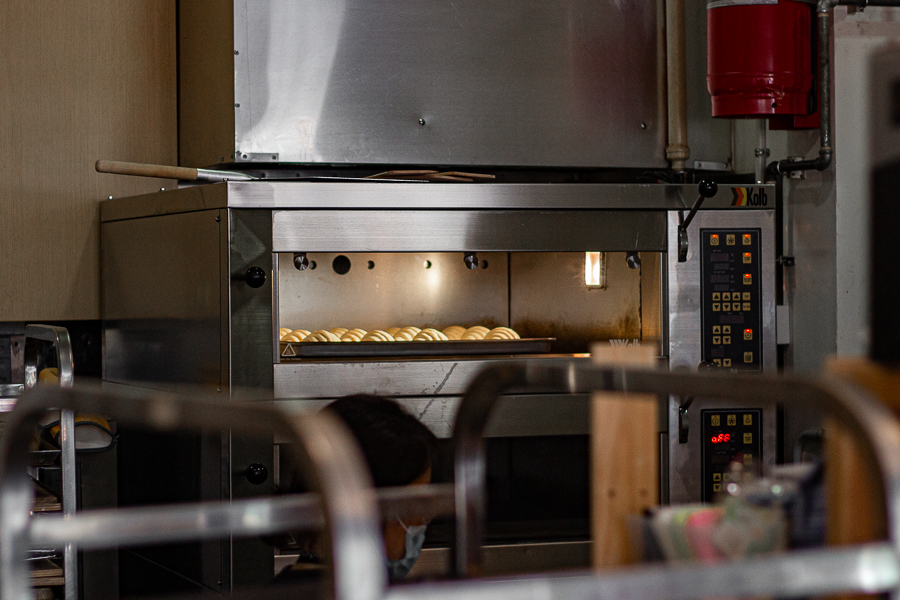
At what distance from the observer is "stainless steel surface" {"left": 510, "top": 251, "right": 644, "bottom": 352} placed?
2.26 m

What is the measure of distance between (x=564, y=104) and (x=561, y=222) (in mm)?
416

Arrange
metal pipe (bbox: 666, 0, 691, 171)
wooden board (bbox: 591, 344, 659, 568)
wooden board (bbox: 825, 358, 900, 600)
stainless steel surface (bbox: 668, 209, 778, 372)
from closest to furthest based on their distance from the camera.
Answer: wooden board (bbox: 825, 358, 900, 600) < wooden board (bbox: 591, 344, 659, 568) < stainless steel surface (bbox: 668, 209, 778, 372) < metal pipe (bbox: 666, 0, 691, 171)

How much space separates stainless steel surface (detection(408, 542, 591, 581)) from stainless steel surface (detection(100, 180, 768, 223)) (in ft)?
2.19

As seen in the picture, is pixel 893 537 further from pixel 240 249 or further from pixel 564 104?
pixel 564 104

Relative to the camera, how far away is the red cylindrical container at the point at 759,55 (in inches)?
86.0

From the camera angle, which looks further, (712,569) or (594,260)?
(594,260)

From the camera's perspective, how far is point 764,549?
79 cm

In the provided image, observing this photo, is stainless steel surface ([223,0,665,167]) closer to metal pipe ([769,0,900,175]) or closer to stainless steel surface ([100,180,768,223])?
stainless steel surface ([100,180,768,223])

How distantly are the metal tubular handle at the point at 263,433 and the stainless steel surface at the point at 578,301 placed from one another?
→ 1467 mm

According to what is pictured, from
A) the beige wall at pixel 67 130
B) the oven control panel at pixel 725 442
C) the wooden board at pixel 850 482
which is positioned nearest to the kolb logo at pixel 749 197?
the oven control panel at pixel 725 442

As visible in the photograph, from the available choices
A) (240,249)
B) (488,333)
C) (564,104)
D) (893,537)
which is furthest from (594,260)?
(893,537)

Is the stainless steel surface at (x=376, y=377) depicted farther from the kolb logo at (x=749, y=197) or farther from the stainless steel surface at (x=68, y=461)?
the kolb logo at (x=749, y=197)

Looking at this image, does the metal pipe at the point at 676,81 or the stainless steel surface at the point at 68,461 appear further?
the metal pipe at the point at 676,81

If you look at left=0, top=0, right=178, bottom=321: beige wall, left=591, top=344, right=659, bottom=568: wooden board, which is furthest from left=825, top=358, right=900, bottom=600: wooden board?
left=0, top=0, right=178, bottom=321: beige wall
